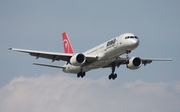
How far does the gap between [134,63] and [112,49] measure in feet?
18.7

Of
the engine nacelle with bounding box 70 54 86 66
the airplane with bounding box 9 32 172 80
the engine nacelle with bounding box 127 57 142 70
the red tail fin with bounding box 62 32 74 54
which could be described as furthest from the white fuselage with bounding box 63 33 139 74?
the red tail fin with bounding box 62 32 74 54

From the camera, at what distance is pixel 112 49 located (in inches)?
2625

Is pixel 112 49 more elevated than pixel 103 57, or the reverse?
pixel 112 49

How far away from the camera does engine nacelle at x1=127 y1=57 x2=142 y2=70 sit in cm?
7106

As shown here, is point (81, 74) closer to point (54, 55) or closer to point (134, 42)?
point (54, 55)

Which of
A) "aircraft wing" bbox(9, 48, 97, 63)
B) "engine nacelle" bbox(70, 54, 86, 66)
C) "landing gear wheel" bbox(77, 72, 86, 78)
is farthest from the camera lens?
"landing gear wheel" bbox(77, 72, 86, 78)

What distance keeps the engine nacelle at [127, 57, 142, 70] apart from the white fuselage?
3618mm

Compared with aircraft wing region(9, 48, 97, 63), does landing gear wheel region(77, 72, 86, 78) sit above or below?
below

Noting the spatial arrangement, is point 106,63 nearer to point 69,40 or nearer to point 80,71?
point 80,71

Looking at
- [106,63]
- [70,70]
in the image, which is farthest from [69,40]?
[106,63]

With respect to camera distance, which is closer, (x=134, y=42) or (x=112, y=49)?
(x=134, y=42)

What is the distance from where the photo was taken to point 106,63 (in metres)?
68.9

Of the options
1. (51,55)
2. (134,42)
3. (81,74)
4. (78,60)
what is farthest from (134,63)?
(51,55)

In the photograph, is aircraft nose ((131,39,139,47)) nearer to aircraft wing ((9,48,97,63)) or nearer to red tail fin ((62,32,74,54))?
aircraft wing ((9,48,97,63))
